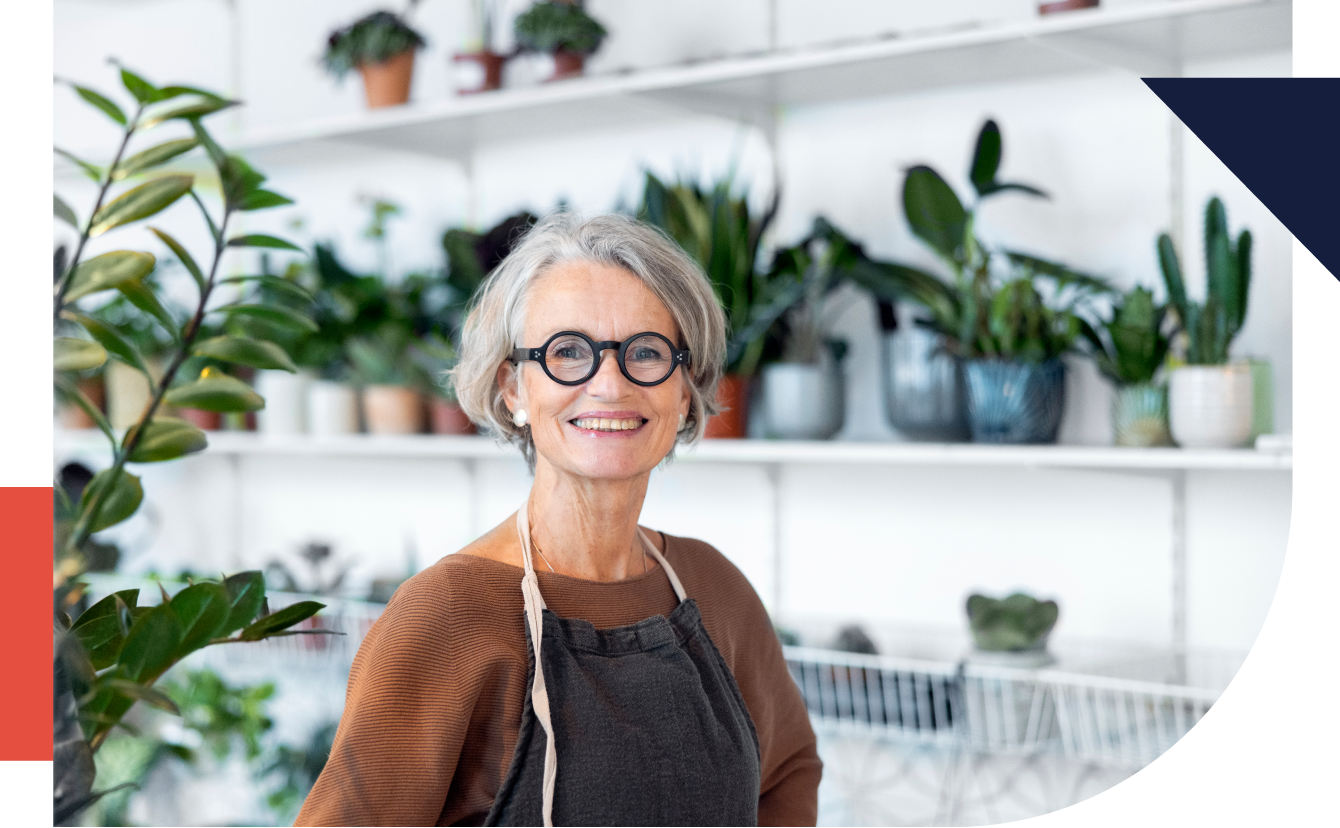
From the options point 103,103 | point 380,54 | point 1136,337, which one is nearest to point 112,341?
point 103,103

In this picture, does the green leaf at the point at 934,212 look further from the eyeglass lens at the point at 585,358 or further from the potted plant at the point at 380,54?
the potted plant at the point at 380,54

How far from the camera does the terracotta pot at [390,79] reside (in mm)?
1883

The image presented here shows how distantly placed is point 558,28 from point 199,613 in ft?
4.17

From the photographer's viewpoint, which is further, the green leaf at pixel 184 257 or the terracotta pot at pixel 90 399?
the terracotta pot at pixel 90 399

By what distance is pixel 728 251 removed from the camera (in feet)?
5.05

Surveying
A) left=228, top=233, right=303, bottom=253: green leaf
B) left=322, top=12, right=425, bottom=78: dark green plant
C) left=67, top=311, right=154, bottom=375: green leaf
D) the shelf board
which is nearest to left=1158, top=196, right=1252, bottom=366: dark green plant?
the shelf board

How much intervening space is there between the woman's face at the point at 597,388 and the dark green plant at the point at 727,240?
0.63 meters

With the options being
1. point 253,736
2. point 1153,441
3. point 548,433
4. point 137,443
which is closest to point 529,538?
point 548,433

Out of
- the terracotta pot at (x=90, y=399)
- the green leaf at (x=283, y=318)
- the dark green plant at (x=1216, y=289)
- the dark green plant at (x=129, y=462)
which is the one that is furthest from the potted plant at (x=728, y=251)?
the terracotta pot at (x=90, y=399)

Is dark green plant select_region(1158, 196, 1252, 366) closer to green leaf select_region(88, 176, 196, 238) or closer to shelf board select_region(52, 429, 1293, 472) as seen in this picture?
shelf board select_region(52, 429, 1293, 472)
